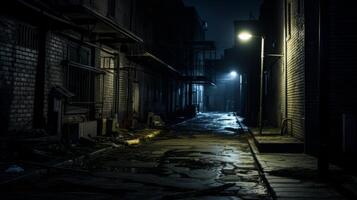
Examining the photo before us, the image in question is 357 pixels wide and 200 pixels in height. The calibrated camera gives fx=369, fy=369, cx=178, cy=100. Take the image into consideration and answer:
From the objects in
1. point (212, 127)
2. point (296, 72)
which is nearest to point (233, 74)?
point (212, 127)

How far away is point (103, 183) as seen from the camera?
708cm

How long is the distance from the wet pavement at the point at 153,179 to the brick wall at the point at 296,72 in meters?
2.60

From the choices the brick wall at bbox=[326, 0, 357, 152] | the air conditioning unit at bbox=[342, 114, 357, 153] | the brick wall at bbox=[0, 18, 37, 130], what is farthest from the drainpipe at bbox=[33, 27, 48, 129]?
the air conditioning unit at bbox=[342, 114, 357, 153]

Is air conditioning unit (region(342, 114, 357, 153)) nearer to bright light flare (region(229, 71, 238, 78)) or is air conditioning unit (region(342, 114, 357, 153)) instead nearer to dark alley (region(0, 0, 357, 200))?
dark alley (region(0, 0, 357, 200))

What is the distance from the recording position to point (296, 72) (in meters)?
13.3

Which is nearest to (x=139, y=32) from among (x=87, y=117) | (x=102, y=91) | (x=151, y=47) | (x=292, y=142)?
(x=151, y=47)

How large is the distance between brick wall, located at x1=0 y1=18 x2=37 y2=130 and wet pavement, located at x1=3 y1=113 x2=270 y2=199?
2542 millimetres

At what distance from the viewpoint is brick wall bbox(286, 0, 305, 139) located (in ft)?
39.5

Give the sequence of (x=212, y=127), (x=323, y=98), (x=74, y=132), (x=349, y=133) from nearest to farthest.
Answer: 1. (x=323, y=98)
2. (x=349, y=133)
3. (x=74, y=132)
4. (x=212, y=127)

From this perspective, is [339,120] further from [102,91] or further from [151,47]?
[151,47]

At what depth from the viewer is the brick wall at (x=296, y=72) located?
12.0 metres

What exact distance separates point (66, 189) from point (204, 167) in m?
3.66

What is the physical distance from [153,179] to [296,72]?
789 centimetres

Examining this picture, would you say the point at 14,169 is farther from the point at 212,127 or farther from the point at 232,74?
the point at 232,74
